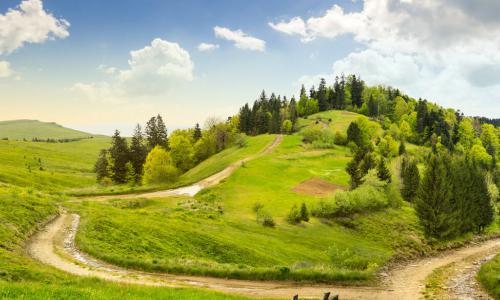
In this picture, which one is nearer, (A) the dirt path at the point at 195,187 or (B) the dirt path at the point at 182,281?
(B) the dirt path at the point at 182,281

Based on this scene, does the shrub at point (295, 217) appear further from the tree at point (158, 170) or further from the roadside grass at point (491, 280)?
the tree at point (158, 170)

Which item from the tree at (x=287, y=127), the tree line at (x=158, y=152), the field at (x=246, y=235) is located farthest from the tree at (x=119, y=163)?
the tree at (x=287, y=127)

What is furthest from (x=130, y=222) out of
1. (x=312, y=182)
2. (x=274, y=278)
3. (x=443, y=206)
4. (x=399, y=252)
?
(x=312, y=182)

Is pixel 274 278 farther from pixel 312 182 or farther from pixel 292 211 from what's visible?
pixel 312 182

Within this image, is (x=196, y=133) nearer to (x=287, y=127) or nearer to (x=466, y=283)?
(x=287, y=127)

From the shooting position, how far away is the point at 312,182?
9219 cm

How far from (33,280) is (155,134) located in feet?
332

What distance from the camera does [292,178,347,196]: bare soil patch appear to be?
82.8 m

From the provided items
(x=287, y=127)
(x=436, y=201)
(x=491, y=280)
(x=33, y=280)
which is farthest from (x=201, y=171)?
(x=33, y=280)

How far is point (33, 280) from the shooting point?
19250 millimetres

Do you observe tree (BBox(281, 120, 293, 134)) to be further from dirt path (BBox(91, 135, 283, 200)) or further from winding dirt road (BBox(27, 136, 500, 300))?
winding dirt road (BBox(27, 136, 500, 300))

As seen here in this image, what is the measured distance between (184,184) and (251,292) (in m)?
61.9

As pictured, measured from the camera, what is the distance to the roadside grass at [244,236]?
92.3 feet

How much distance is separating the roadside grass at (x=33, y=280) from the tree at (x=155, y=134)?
266 ft
